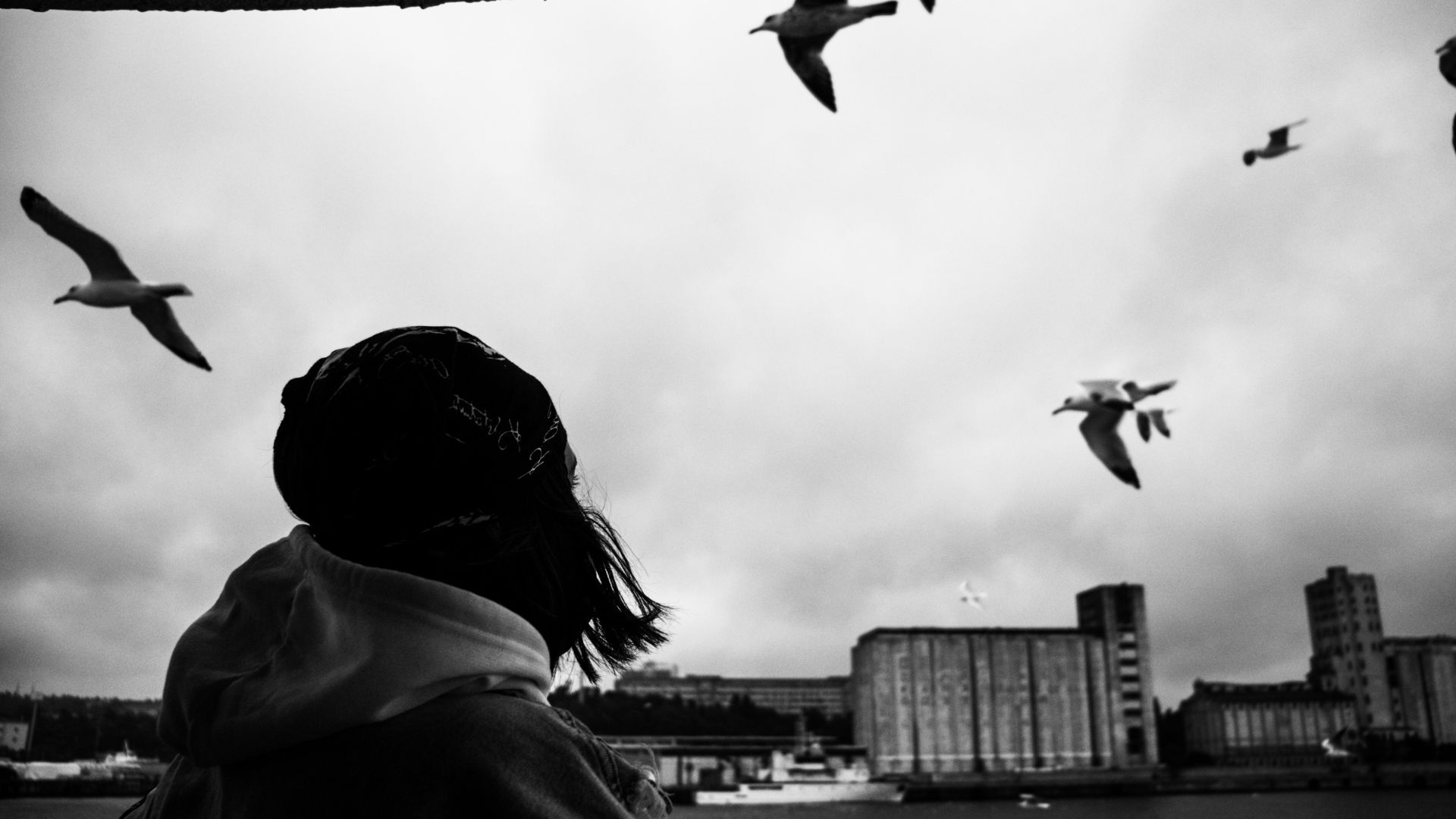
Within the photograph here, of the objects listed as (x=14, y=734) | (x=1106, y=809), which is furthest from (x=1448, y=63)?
(x=1106, y=809)

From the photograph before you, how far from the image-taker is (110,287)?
280 centimetres

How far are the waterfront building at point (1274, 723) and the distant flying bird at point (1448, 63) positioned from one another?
88.5 m

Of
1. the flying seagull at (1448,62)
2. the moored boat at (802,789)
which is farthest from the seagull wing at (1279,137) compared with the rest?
the moored boat at (802,789)

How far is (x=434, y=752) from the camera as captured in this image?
78 centimetres

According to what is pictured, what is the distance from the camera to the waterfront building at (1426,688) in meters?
78.5

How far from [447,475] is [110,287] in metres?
2.34

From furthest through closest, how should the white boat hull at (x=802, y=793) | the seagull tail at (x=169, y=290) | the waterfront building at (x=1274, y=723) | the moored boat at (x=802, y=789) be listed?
the waterfront building at (x=1274, y=723) < the moored boat at (x=802, y=789) < the white boat hull at (x=802, y=793) < the seagull tail at (x=169, y=290)

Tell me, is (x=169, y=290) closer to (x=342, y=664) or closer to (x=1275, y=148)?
(x=342, y=664)

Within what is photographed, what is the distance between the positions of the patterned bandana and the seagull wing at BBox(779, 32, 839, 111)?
6.07ft

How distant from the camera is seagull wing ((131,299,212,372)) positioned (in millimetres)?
2680

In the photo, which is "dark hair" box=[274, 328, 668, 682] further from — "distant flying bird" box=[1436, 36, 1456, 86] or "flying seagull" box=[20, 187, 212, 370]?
"distant flying bird" box=[1436, 36, 1456, 86]

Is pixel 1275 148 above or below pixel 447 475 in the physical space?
above

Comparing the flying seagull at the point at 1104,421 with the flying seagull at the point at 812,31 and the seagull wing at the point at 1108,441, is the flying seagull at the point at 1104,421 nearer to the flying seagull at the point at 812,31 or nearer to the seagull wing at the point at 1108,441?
the seagull wing at the point at 1108,441

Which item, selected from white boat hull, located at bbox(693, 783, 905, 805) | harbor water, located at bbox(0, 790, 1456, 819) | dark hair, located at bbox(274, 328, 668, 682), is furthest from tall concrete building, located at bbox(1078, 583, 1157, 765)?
dark hair, located at bbox(274, 328, 668, 682)
